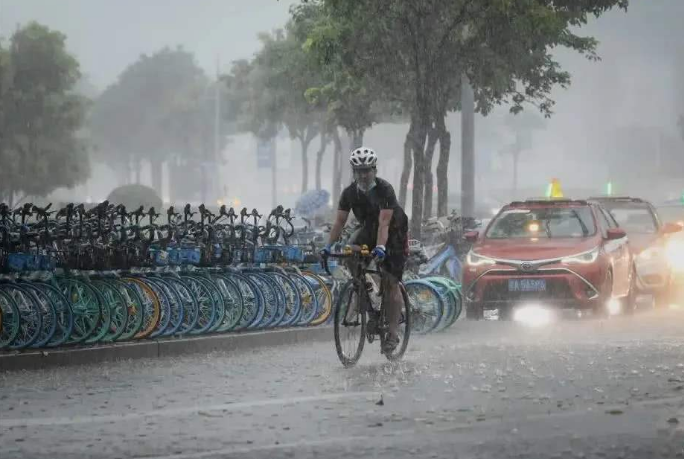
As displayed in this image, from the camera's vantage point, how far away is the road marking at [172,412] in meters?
9.97

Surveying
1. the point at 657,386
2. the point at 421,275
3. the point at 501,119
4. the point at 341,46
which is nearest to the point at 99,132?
the point at 501,119

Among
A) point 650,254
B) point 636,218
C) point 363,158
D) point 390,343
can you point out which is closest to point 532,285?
point 650,254

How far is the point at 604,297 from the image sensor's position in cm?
1897

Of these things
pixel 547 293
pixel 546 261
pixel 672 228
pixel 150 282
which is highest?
pixel 672 228

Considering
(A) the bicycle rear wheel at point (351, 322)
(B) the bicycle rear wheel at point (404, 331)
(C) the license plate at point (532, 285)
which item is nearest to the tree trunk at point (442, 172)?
(C) the license plate at point (532, 285)

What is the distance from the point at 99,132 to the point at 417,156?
84.1 meters

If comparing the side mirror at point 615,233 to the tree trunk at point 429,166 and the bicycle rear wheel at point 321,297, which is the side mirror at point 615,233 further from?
the tree trunk at point 429,166

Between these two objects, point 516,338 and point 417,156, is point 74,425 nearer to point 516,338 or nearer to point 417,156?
point 516,338

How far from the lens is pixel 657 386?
11.1 meters

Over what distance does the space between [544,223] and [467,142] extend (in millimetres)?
10522

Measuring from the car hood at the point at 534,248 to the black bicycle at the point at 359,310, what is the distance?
19.6ft

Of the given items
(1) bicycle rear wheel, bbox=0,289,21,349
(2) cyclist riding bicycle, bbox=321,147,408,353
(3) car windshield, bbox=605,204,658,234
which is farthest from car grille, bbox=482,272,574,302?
(1) bicycle rear wheel, bbox=0,289,21,349

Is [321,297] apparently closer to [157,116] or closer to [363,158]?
[363,158]

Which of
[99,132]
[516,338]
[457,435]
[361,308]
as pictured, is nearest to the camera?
[457,435]
